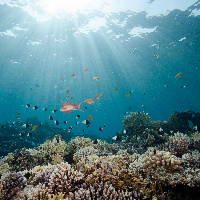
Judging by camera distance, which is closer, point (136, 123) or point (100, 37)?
point (136, 123)

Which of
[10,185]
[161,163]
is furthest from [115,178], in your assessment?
[10,185]

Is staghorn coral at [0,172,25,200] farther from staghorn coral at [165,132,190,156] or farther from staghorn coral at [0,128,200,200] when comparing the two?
staghorn coral at [165,132,190,156]

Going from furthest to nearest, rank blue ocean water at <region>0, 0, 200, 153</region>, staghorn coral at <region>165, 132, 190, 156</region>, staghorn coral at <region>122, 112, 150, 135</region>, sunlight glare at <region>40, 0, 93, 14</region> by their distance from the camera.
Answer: blue ocean water at <region>0, 0, 200, 153</region>
sunlight glare at <region>40, 0, 93, 14</region>
staghorn coral at <region>122, 112, 150, 135</region>
staghorn coral at <region>165, 132, 190, 156</region>

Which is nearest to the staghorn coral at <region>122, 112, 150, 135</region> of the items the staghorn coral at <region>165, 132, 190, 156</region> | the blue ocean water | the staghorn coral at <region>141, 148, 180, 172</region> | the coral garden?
the blue ocean water

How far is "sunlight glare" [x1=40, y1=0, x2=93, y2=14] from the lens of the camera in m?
18.8

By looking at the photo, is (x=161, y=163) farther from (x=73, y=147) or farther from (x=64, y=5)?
(x=64, y=5)

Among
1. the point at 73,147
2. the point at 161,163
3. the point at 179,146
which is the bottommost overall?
the point at 161,163

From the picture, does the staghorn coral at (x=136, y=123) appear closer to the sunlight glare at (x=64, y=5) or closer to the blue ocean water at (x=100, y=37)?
the blue ocean water at (x=100, y=37)

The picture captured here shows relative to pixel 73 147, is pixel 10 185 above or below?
below

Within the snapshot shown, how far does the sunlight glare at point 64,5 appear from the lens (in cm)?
1878

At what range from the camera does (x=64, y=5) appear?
19297mm

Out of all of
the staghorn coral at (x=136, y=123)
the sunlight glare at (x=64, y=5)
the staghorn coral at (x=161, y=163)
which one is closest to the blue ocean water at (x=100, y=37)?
the sunlight glare at (x=64, y=5)

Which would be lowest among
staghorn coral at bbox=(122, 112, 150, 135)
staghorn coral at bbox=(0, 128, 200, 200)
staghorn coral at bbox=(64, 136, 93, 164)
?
staghorn coral at bbox=(0, 128, 200, 200)

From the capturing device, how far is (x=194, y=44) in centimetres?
2819
